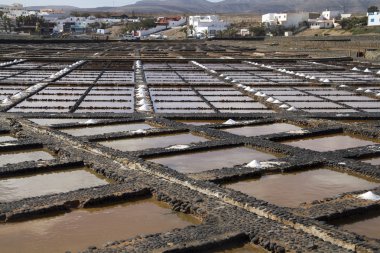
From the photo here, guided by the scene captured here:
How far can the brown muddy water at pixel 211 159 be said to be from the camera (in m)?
5.24

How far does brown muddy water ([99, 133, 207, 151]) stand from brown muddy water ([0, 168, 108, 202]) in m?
1.08

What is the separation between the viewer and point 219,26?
2837 inches

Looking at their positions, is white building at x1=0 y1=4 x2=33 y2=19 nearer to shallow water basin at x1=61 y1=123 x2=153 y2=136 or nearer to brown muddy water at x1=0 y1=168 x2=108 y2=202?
shallow water basin at x1=61 y1=123 x2=153 y2=136

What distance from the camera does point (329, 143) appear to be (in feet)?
21.1

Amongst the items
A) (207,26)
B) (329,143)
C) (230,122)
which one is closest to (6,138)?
(230,122)

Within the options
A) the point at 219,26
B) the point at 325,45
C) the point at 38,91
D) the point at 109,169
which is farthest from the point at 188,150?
the point at 219,26

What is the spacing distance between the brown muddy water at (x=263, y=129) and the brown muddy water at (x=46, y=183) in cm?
261

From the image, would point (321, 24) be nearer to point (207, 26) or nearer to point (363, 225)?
point (207, 26)

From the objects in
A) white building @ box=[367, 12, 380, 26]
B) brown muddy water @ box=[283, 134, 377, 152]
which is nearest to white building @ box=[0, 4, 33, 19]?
white building @ box=[367, 12, 380, 26]

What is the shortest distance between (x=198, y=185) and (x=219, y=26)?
69.4 metres

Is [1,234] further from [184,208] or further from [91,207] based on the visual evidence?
[184,208]

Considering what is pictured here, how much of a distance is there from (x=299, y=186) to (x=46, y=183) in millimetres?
2305

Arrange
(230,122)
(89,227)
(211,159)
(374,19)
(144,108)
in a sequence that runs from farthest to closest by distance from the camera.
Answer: (374,19)
(144,108)
(230,122)
(211,159)
(89,227)

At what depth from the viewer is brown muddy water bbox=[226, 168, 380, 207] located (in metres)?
4.30
